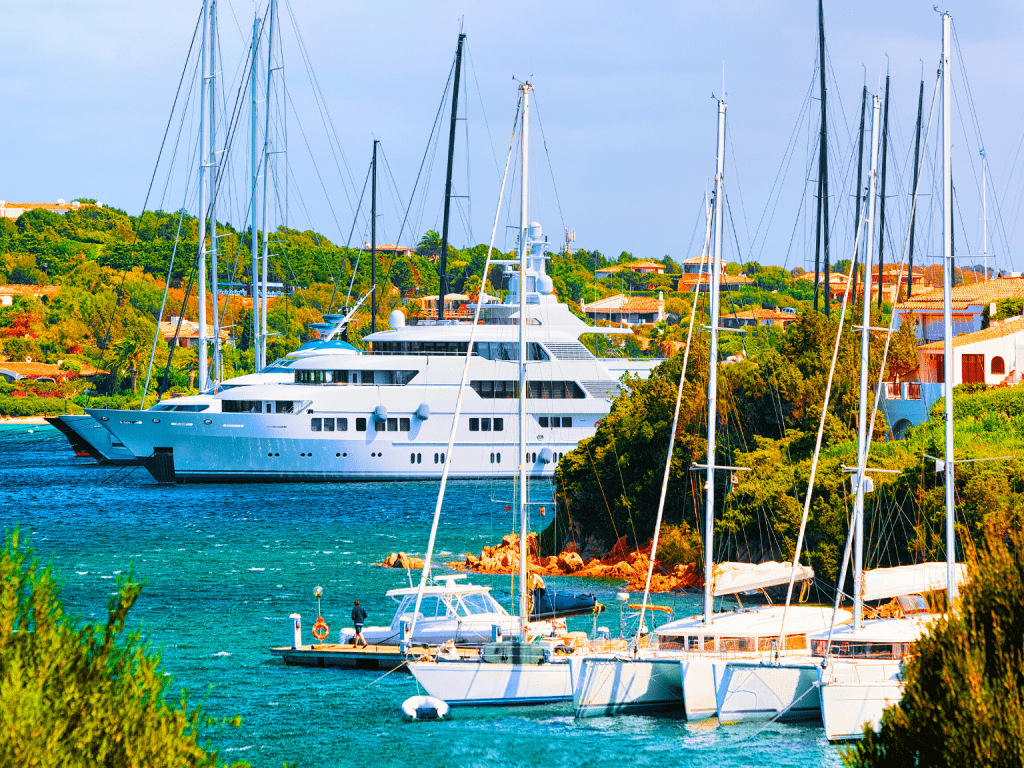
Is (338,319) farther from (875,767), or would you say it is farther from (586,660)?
(875,767)

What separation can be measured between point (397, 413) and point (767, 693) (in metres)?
34.7

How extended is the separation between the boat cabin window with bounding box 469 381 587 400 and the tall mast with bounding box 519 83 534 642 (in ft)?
104

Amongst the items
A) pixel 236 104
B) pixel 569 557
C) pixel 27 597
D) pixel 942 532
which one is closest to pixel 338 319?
pixel 236 104

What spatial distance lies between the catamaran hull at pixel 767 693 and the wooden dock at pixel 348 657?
5766mm

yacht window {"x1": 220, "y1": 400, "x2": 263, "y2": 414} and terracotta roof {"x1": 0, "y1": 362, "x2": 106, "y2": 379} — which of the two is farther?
terracotta roof {"x1": 0, "y1": 362, "x2": 106, "y2": 379}

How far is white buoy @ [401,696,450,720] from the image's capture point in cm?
1825

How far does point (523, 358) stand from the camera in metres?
19.8

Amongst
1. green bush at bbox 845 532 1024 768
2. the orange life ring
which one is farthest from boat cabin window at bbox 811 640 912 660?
the orange life ring

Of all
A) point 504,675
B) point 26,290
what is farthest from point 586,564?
point 26,290

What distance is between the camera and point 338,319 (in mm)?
57906

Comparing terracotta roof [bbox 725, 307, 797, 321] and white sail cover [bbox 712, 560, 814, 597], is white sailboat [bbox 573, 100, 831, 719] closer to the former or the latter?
white sail cover [bbox 712, 560, 814, 597]

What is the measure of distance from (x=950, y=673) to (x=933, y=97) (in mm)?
12835

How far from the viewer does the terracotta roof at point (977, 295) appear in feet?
137

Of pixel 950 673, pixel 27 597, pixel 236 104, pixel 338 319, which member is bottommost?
pixel 950 673
